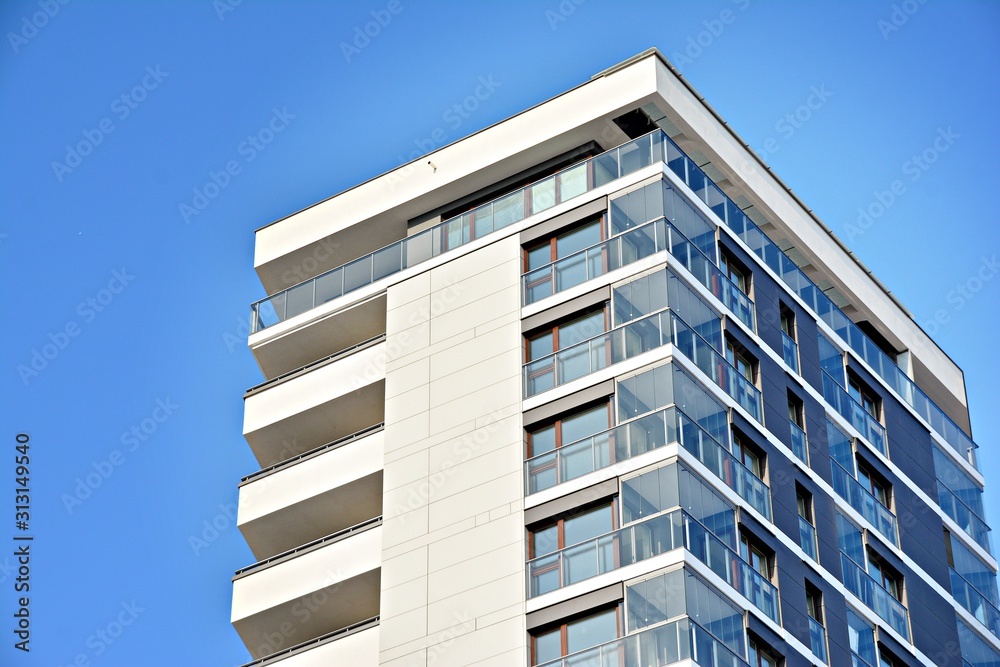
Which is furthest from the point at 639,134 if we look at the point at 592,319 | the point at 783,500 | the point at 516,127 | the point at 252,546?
the point at 252,546

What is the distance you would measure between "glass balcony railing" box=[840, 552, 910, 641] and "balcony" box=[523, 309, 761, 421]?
18.2ft

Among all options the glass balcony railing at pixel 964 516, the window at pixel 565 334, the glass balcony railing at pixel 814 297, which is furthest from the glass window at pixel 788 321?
the glass balcony railing at pixel 964 516

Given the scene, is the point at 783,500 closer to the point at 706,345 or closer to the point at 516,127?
the point at 706,345

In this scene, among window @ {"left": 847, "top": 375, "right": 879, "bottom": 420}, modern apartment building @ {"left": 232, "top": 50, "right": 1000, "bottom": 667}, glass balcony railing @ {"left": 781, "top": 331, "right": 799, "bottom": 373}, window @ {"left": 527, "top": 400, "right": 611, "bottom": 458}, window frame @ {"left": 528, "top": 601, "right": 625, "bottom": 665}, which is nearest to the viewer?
window frame @ {"left": 528, "top": 601, "right": 625, "bottom": 665}

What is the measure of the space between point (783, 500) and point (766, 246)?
814 centimetres

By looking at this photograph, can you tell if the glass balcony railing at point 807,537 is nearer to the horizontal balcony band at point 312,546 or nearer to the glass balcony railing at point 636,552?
the glass balcony railing at point 636,552

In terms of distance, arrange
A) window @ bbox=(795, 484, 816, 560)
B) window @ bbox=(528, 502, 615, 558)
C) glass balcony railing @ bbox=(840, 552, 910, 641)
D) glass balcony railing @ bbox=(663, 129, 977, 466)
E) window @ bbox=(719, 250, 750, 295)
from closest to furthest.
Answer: window @ bbox=(528, 502, 615, 558), window @ bbox=(795, 484, 816, 560), glass balcony railing @ bbox=(840, 552, 910, 641), glass balcony railing @ bbox=(663, 129, 977, 466), window @ bbox=(719, 250, 750, 295)

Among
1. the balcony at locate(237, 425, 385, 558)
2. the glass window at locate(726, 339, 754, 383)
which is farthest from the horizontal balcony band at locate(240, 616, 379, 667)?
the glass window at locate(726, 339, 754, 383)

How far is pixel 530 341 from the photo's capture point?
158 feet

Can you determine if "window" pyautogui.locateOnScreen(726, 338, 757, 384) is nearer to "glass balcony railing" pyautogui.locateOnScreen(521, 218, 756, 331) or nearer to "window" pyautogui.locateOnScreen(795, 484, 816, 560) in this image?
"glass balcony railing" pyautogui.locateOnScreen(521, 218, 756, 331)

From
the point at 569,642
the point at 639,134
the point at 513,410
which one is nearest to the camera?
the point at 569,642

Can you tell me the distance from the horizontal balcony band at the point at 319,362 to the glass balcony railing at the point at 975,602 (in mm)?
17262

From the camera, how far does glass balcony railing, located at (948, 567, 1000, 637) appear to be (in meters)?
54.4

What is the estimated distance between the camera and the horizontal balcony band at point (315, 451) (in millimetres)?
49656
